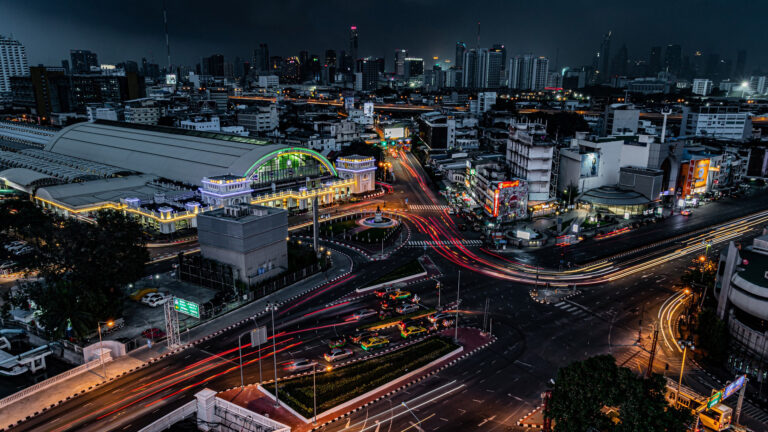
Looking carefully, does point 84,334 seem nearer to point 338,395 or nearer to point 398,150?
point 338,395

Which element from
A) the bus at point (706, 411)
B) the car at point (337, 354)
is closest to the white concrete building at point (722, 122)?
the bus at point (706, 411)

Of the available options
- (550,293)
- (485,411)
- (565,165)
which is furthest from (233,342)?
(565,165)

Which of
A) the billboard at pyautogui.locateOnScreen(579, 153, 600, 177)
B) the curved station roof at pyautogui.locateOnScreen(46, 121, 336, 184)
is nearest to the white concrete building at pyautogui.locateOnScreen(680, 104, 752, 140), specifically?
the billboard at pyautogui.locateOnScreen(579, 153, 600, 177)

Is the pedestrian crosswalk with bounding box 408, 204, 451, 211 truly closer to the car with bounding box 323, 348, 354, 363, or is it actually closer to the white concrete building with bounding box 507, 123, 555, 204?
the white concrete building with bounding box 507, 123, 555, 204

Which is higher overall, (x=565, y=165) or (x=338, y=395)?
(x=565, y=165)

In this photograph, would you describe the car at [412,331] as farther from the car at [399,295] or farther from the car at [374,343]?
the car at [399,295]

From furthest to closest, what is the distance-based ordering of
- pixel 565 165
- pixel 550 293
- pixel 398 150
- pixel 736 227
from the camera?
pixel 398 150, pixel 565 165, pixel 736 227, pixel 550 293
